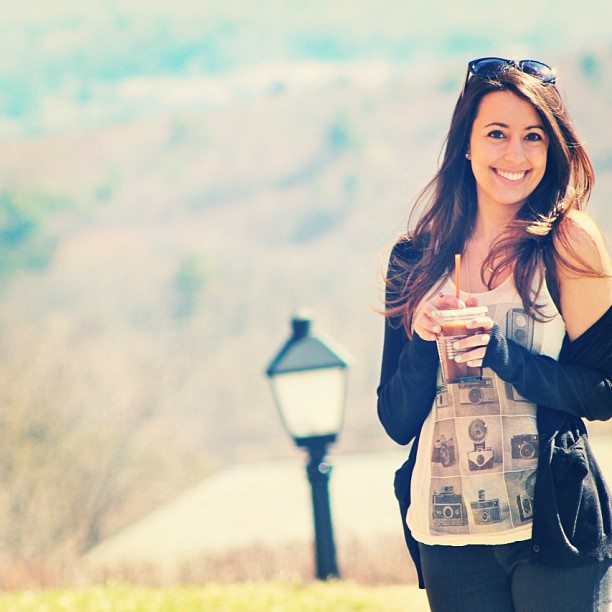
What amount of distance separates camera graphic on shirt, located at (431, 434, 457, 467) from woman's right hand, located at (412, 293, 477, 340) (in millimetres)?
164

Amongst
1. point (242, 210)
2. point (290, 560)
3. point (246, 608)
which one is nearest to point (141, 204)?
point (242, 210)

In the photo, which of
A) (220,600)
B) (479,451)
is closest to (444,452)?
(479,451)

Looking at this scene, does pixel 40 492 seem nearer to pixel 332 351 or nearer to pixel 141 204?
pixel 332 351

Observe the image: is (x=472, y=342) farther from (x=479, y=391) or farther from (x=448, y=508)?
(x=448, y=508)

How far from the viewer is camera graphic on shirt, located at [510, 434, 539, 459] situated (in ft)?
5.57

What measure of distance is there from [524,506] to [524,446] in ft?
0.29

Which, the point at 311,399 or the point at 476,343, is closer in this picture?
the point at 476,343

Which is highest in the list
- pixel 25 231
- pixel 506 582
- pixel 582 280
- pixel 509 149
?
pixel 25 231

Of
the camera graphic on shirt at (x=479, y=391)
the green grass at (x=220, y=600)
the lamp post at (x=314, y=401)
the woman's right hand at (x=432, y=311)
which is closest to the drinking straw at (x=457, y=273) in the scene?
the woman's right hand at (x=432, y=311)

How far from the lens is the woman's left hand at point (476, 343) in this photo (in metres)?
1.66

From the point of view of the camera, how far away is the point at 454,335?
1685 mm

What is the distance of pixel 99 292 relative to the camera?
40.2 meters

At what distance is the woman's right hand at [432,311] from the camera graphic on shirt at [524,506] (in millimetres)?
274

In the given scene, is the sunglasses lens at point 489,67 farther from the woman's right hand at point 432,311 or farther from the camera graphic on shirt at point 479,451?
the camera graphic on shirt at point 479,451
